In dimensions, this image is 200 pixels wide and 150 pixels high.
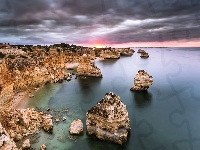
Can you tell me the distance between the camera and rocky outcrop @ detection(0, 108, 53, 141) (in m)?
21.6

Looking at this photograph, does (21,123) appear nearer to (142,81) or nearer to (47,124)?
(47,124)

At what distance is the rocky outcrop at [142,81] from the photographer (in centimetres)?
4160

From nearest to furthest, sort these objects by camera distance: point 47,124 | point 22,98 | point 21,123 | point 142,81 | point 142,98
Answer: point 21,123 → point 47,124 → point 22,98 → point 142,98 → point 142,81

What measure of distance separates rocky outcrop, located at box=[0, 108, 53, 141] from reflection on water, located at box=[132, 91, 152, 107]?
18.4 meters

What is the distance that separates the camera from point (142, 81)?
139 feet

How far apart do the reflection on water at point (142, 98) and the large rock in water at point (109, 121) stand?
1418cm

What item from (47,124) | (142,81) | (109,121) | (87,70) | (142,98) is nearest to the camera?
(109,121)

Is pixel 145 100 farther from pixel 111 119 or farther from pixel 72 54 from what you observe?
pixel 72 54

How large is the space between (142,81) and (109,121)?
76.7ft

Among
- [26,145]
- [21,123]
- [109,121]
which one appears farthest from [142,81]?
[26,145]

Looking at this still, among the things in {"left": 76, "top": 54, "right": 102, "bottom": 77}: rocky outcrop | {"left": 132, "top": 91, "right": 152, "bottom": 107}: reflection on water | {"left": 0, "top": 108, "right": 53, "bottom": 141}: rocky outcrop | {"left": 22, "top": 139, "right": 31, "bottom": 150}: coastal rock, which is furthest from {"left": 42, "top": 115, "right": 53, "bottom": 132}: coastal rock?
{"left": 76, "top": 54, "right": 102, "bottom": 77}: rocky outcrop

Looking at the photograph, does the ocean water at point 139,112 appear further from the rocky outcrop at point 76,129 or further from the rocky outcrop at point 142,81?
the rocky outcrop at point 142,81

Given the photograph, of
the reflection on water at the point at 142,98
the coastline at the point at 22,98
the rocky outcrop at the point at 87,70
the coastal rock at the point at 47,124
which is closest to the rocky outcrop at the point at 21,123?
the coastal rock at the point at 47,124

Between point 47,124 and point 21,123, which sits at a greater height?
point 21,123
